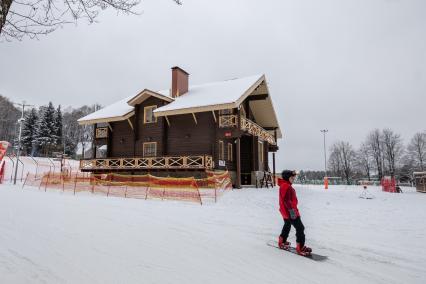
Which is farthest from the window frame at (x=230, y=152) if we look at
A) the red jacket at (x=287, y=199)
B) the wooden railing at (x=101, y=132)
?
the red jacket at (x=287, y=199)

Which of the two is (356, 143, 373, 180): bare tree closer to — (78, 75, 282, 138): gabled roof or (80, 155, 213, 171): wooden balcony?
(78, 75, 282, 138): gabled roof

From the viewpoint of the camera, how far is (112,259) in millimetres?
4805

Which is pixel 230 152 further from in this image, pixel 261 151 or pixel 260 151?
pixel 261 151

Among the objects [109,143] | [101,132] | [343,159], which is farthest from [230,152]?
[343,159]

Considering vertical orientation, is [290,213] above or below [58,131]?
below

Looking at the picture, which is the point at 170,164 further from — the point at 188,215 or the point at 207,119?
the point at 188,215

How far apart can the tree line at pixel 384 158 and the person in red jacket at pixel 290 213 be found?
2034 inches

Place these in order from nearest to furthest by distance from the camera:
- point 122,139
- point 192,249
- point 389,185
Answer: point 192,249
point 122,139
point 389,185

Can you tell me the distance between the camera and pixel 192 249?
18.6 feet

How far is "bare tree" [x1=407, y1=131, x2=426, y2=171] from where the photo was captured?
53250 millimetres

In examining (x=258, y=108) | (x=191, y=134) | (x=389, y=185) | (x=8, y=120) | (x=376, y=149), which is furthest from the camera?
(x=8, y=120)

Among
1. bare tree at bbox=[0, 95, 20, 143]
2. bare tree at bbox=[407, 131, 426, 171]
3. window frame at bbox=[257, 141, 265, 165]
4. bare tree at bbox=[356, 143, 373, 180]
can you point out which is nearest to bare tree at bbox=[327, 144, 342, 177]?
bare tree at bbox=[356, 143, 373, 180]

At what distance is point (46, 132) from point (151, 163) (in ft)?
159

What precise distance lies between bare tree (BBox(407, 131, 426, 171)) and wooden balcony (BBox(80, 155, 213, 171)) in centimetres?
4939
